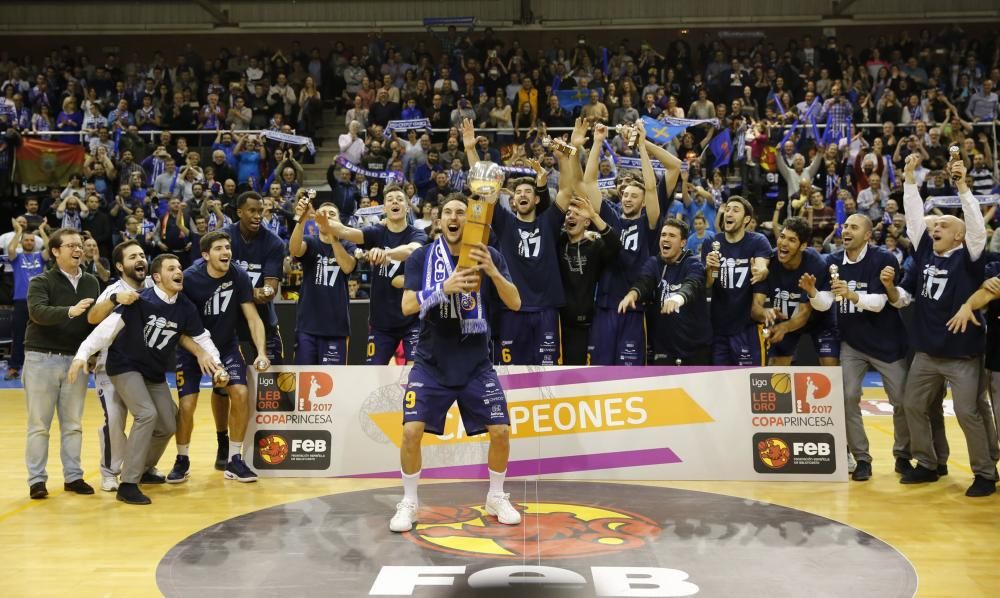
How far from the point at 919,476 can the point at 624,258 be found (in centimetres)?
315

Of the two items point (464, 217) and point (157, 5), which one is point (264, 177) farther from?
point (464, 217)

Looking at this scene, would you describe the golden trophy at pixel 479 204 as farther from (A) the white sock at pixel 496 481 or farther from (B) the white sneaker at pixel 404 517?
(B) the white sneaker at pixel 404 517

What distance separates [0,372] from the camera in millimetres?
15219

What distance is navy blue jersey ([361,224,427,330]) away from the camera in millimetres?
8578

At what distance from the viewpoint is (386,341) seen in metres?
8.62

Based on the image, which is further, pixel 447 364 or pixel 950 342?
pixel 950 342

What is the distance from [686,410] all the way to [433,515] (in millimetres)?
2502

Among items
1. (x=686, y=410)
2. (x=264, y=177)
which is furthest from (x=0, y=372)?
(x=686, y=410)

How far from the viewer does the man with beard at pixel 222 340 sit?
26.5 ft

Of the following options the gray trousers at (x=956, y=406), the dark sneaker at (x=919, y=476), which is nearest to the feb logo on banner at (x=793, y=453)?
the dark sneaker at (x=919, y=476)

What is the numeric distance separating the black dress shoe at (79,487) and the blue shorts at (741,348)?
5.52 meters

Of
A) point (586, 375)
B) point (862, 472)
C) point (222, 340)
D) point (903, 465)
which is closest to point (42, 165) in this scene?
point (222, 340)

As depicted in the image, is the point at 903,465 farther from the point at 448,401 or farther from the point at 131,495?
the point at 131,495

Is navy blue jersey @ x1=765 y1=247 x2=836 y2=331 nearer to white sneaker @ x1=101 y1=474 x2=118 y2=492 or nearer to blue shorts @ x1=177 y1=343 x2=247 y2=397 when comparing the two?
blue shorts @ x1=177 y1=343 x2=247 y2=397
